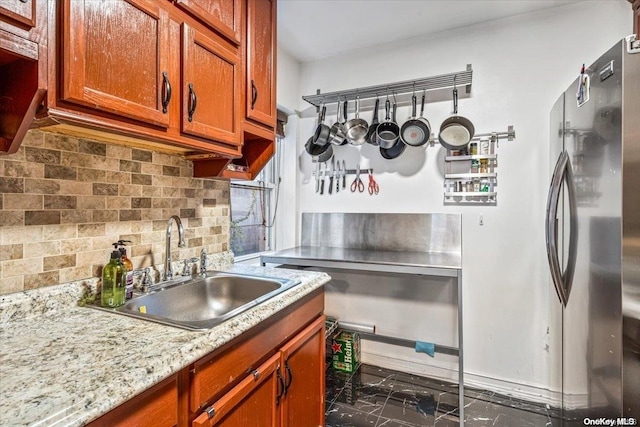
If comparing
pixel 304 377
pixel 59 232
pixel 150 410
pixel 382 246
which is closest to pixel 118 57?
pixel 59 232

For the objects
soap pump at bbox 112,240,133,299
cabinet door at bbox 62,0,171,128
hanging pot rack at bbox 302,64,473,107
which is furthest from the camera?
hanging pot rack at bbox 302,64,473,107

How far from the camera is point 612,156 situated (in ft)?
3.68

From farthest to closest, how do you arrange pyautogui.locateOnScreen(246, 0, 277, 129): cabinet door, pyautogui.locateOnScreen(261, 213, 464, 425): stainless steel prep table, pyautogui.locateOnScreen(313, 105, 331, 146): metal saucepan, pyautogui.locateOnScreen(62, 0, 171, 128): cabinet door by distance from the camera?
pyautogui.locateOnScreen(313, 105, 331, 146): metal saucepan → pyautogui.locateOnScreen(261, 213, 464, 425): stainless steel prep table → pyautogui.locateOnScreen(246, 0, 277, 129): cabinet door → pyautogui.locateOnScreen(62, 0, 171, 128): cabinet door

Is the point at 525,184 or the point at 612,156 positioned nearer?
the point at 612,156

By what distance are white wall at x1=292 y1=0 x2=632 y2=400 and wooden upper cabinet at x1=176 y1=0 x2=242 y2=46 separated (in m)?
1.42

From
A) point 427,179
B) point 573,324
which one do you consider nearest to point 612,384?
point 573,324

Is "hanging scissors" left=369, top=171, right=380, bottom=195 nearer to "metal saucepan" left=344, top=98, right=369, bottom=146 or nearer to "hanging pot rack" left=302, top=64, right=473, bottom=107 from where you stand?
"metal saucepan" left=344, top=98, right=369, bottom=146

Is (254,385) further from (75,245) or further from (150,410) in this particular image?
(75,245)

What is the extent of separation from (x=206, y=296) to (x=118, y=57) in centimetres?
103

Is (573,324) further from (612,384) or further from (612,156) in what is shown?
(612,156)

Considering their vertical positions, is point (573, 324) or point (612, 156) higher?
point (612, 156)

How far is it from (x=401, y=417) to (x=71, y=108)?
2.16 m

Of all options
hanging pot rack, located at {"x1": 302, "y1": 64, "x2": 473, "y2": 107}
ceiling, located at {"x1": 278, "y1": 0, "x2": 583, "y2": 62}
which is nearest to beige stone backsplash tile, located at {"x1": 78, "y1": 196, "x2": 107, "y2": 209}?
ceiling, located at {"x1": 278, "y1": 0, "x2": 583, "y2": 62}

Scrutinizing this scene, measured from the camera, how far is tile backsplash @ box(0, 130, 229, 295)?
3.27ft
